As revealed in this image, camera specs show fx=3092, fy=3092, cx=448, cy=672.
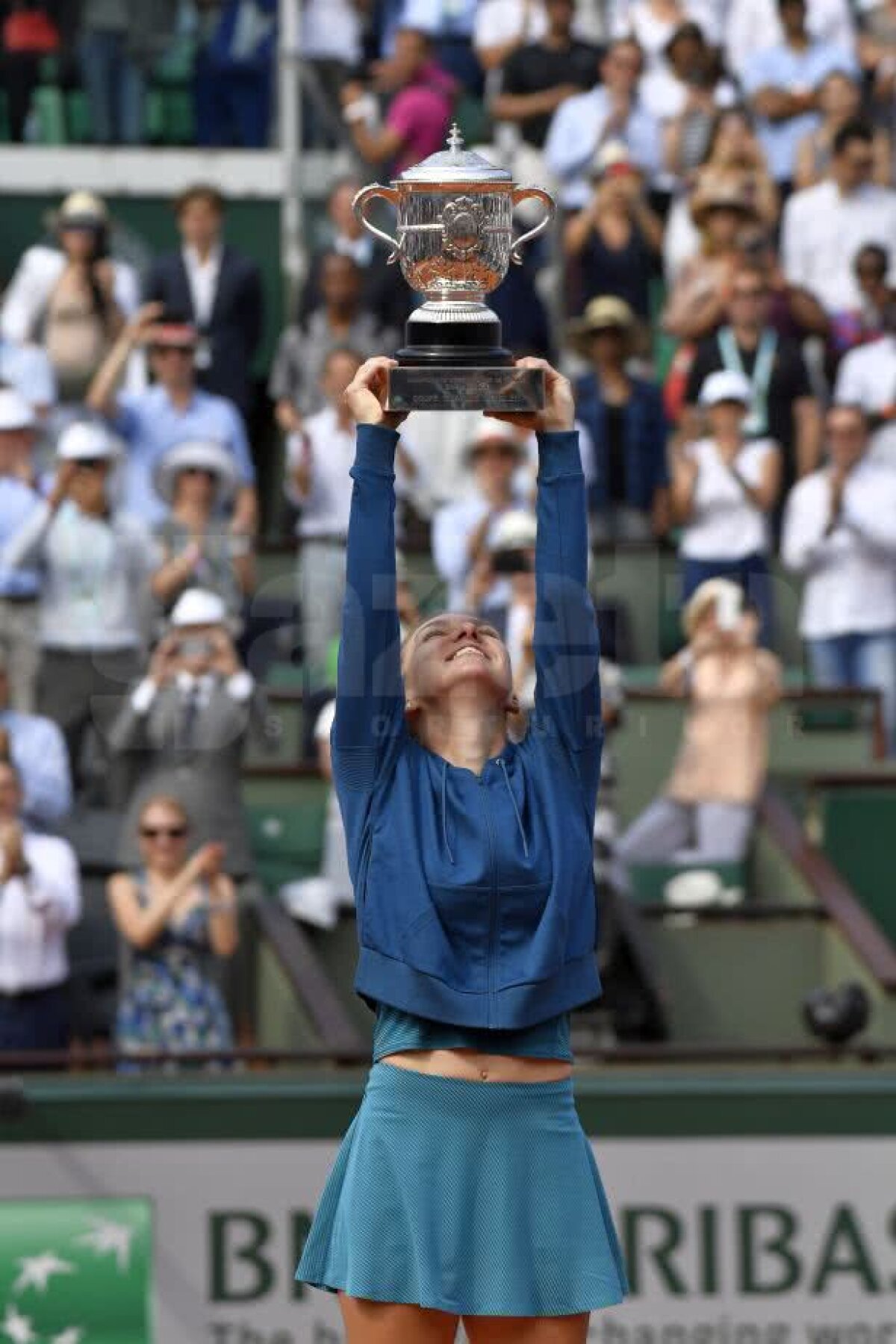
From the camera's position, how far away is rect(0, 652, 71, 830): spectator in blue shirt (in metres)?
9.62

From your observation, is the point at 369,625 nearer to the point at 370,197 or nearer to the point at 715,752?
the point at 370,197

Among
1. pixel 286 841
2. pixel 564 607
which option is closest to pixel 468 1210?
pixel 564 607

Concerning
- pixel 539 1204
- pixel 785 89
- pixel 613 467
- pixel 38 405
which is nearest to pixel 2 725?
pixel 38 405

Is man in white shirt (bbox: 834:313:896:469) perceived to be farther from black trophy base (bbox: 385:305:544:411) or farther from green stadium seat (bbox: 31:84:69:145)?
black trophy base (bbox: 385:305:544:411)

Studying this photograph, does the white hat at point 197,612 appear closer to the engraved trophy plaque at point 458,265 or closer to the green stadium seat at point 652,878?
the green stadium seat at point 652,878

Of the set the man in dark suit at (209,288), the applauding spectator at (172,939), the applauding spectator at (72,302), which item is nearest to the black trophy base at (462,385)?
the applauding spectator at (172,939)

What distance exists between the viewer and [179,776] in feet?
31.9

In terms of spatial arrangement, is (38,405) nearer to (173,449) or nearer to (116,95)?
(173,449)

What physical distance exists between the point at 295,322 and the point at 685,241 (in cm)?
180

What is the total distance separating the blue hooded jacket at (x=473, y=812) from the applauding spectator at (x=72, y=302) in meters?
7.68

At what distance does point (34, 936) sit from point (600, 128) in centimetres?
676

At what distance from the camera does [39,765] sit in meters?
9.73

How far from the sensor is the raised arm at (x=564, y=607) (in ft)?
16.0

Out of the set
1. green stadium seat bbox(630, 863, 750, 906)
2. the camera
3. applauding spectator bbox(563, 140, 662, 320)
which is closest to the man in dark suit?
applauding spectator bbox(563, 140, 662, 320)
